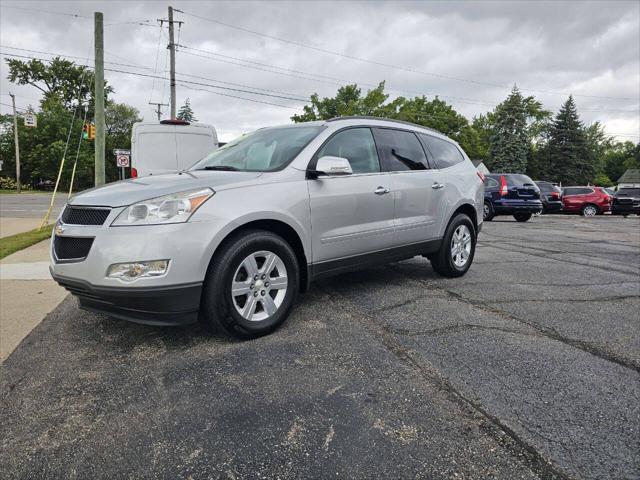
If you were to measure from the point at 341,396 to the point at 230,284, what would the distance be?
1.12m

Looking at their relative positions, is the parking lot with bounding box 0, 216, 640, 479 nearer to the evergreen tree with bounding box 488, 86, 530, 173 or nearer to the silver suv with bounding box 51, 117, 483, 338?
the silver suv with bounding box 51, 117, 483, 338

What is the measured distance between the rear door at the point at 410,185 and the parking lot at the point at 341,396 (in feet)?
2.71

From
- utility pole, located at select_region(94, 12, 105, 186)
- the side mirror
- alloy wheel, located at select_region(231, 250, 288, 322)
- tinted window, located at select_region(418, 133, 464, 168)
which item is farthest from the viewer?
utility pole, located at select_region(94, 12, 105, 186)

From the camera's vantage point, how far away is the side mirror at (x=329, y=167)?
3549mm

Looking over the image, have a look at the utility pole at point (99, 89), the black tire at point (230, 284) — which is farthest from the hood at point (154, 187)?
the utility pole at point (99, 89)

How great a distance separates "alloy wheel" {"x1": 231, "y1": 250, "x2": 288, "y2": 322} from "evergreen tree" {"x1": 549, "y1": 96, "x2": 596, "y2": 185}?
62963 mm

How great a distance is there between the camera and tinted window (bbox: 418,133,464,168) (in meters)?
5.12

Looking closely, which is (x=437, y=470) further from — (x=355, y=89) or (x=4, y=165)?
(x=4, y=165)

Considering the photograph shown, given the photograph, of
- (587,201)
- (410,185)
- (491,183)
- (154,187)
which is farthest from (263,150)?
(587,201)

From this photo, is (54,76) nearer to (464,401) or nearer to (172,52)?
(172,52)

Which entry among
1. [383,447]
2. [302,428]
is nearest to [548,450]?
[383,447]

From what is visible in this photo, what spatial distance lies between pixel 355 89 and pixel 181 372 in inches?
1752

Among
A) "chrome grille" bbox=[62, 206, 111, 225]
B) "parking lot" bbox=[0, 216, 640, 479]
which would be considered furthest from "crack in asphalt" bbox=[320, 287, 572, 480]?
"chrome grille" bbox=[62, 206, 111, 225]

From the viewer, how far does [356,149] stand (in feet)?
13.8
